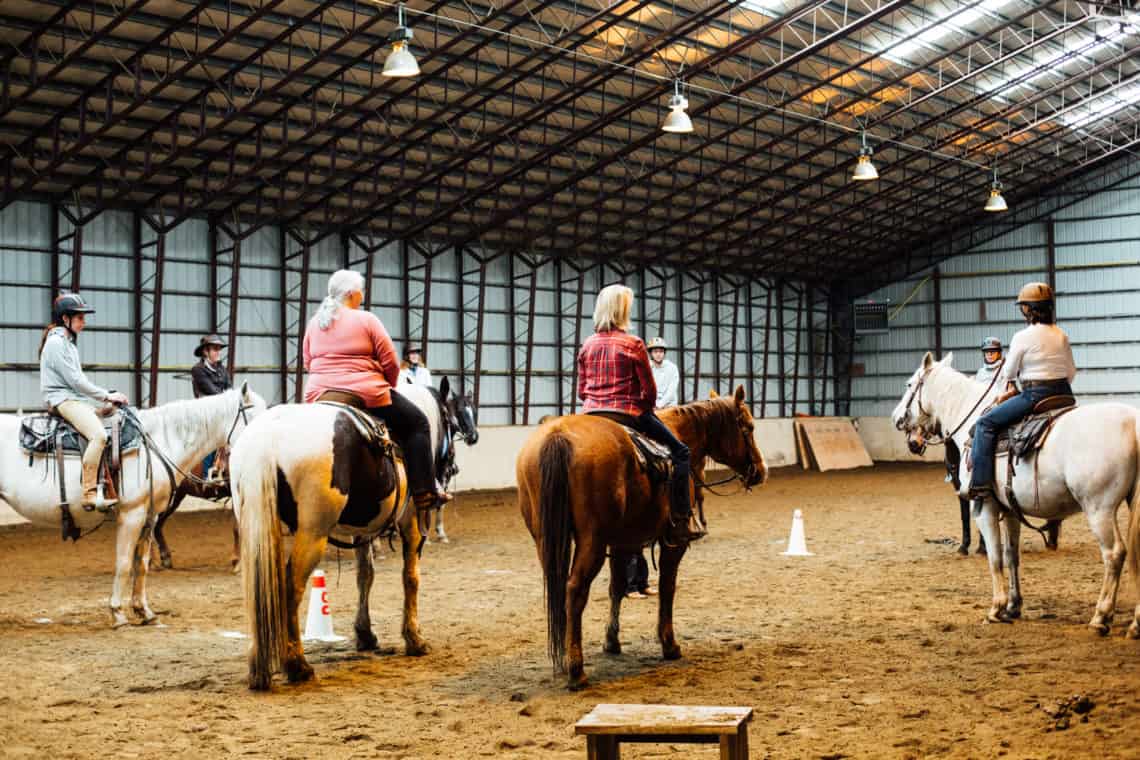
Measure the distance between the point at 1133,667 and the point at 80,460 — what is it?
7554 mm

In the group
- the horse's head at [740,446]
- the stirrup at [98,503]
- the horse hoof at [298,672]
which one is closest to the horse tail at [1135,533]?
the horse's head at [740,446]

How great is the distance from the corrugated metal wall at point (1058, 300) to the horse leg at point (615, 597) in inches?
1317

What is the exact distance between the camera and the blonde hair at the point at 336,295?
7.24m

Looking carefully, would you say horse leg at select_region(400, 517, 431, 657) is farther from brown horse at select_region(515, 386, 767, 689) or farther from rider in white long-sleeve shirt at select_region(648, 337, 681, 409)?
rider in white long-sleeve shirt at select_region(648, 337, 681, 409)

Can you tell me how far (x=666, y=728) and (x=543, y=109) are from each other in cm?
2113

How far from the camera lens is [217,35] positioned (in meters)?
20.4

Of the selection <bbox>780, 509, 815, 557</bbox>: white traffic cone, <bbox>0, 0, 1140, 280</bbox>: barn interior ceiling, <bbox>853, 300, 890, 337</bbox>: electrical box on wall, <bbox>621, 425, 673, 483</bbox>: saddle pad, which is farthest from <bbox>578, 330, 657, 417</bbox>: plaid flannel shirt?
<bbox>853, 300, 890, 337</bbox>: electrical box on wall

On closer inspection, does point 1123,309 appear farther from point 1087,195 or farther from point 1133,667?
point 1133,667

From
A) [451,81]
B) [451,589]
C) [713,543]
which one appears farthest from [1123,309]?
[451,589]

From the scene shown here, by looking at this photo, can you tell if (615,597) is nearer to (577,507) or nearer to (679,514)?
(679,514)

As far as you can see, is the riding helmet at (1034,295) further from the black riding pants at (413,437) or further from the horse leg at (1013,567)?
the black riding pants at (413,437)

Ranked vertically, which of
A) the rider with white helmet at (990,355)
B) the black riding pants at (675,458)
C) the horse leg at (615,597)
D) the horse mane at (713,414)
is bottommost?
the horse leg at (615,597)

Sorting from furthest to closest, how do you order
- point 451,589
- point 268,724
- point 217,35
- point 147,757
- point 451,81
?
point 451,81 → point 217,35 → point 451,589 → point 268,724 → point 147,757

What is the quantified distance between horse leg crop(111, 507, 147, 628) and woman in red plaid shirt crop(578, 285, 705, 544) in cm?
406
